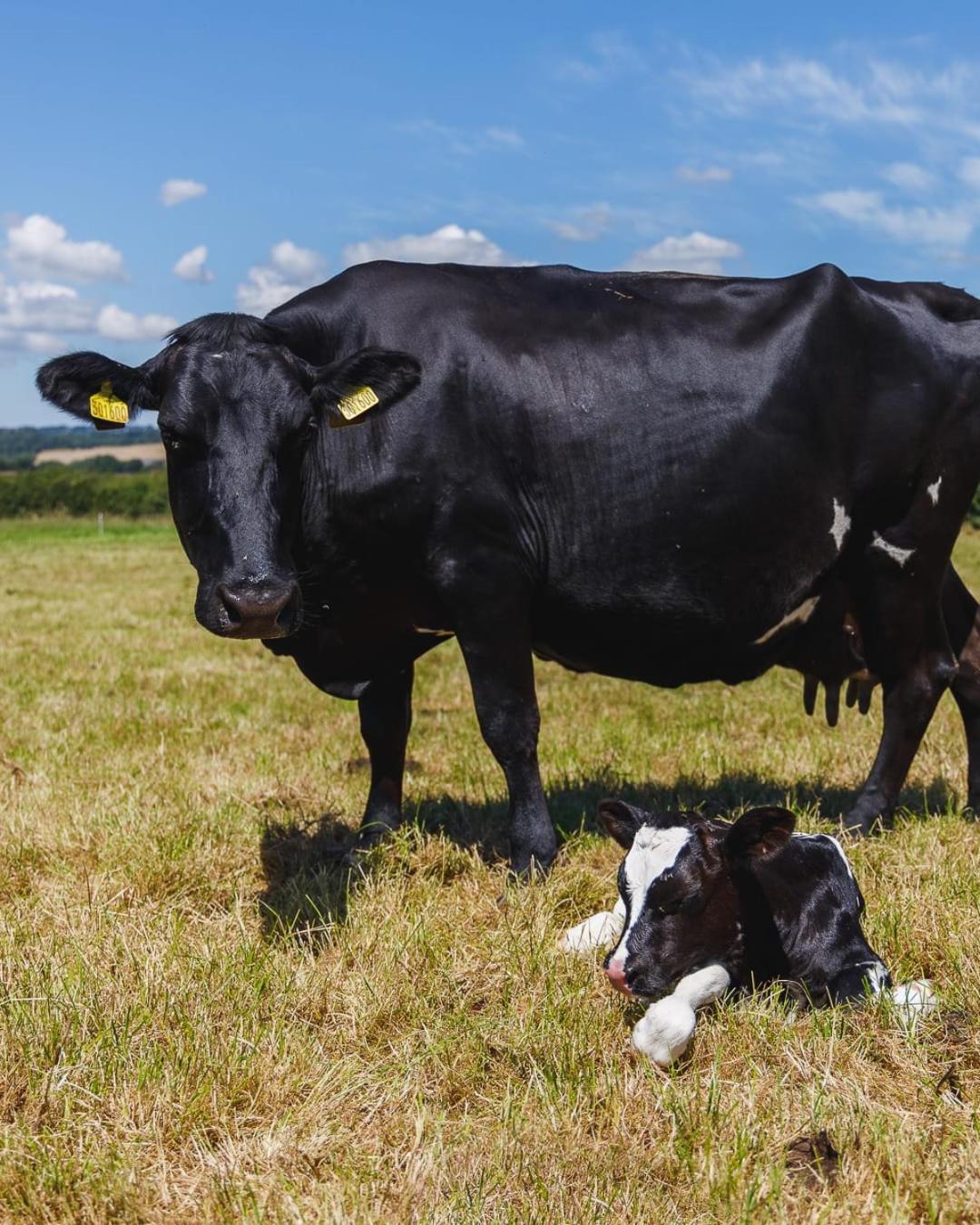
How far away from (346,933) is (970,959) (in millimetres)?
1956

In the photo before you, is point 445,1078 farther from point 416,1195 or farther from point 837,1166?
point 837,1166

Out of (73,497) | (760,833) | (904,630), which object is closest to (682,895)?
(760,833)

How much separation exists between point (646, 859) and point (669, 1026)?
441mm

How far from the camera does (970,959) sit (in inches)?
145

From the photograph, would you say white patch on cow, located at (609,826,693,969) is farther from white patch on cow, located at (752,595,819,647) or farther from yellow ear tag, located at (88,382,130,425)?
yellow ear tag, located at (88,382,130,425)

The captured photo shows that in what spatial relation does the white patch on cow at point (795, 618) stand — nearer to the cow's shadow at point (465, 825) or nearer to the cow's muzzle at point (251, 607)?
the cow's shadow at point (465, 825)

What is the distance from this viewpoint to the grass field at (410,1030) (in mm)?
2652

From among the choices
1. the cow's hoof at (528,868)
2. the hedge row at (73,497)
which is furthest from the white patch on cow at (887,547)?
the hedge row at (73,497)

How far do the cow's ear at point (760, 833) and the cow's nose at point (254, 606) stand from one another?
1467 mm

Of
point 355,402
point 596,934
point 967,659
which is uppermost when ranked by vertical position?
point 355,402

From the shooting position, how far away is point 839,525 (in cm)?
521

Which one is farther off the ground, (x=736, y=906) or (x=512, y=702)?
(x=512, y=702)

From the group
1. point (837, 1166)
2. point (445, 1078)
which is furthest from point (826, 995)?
point (445, 1078)

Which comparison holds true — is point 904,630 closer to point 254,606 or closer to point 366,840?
point 366,840
